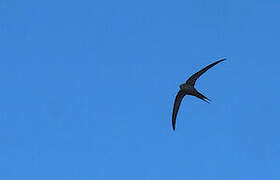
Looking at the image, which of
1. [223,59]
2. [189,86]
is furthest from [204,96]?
Answer: [223,59]

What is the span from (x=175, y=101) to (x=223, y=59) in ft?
20.7

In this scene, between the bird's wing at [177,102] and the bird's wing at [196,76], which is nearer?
the bird's wing at [196,76]

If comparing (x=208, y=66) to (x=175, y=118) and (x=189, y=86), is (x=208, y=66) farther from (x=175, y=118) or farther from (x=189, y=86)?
(x=175, y=118)

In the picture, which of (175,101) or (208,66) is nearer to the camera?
(208,66)

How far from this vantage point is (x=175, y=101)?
123 feet

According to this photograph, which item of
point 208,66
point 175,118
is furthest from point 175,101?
point 208,66

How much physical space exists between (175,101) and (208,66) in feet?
16.0

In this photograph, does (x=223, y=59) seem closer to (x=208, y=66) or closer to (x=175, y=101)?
(x=208, y=66)

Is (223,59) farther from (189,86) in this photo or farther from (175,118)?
(175,118)

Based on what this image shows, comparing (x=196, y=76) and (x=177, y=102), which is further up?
(x=196, y=76)

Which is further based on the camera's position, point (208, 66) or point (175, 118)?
point (175, 118)

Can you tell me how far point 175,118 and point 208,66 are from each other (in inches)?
237

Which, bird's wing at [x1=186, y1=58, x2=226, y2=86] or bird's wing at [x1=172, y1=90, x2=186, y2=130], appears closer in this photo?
bird's wing at [x1=186, y1=58, x2=226, y2=86]

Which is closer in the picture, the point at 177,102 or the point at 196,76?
the point at 196,76
